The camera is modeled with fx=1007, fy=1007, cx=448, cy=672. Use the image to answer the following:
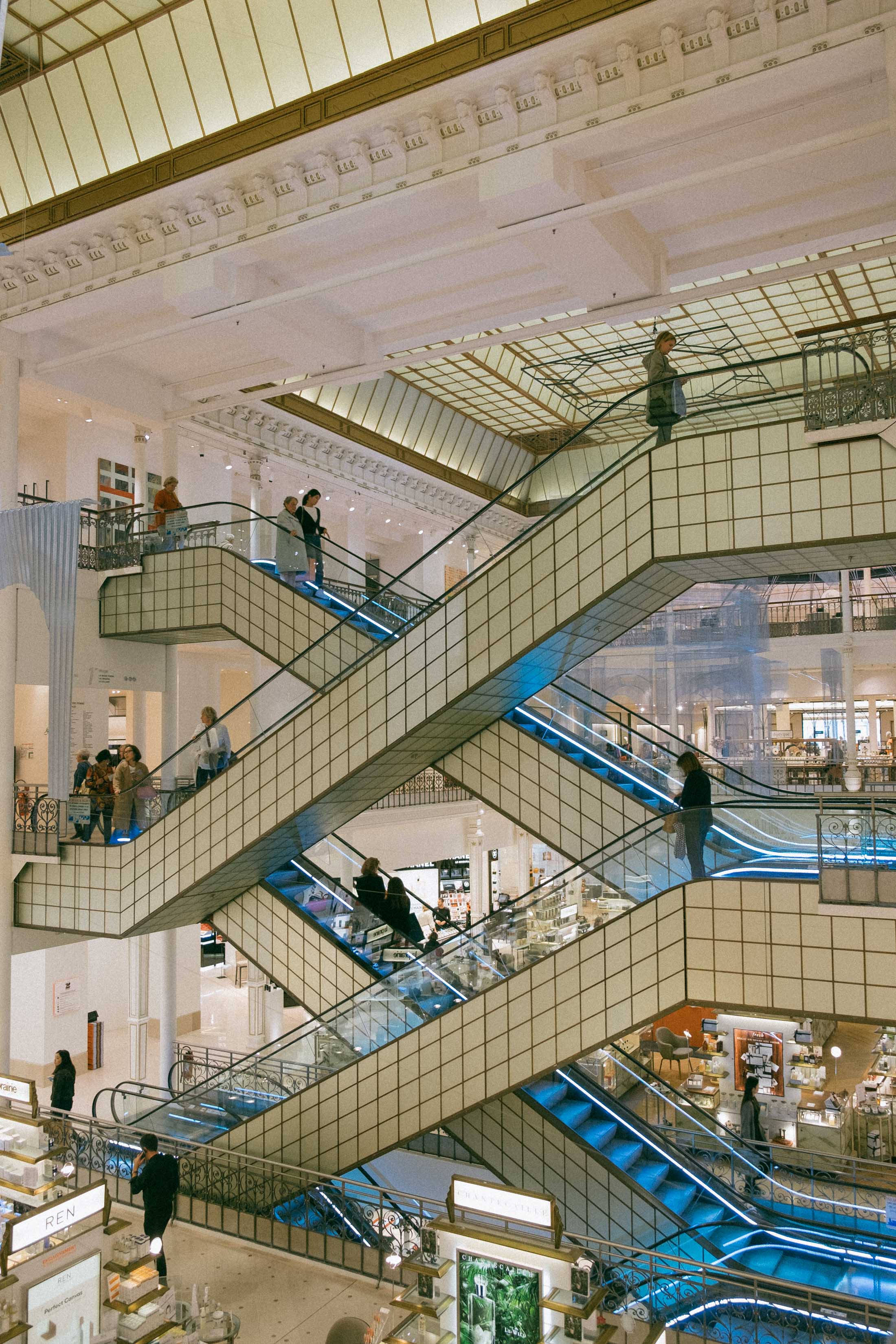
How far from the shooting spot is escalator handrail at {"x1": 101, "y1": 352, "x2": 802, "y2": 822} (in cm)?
820

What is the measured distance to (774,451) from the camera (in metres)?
7.68

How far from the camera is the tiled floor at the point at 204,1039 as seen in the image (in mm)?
17562

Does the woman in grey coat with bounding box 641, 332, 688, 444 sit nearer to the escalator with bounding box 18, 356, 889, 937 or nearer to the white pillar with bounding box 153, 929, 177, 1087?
the escalator with bounding box 18, 356, 889, 937

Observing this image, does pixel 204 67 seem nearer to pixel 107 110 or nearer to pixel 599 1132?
pixel 107 110

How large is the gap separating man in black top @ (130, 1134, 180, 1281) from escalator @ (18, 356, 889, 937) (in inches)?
125

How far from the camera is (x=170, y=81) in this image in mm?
10117

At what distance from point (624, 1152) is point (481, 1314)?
3.91m

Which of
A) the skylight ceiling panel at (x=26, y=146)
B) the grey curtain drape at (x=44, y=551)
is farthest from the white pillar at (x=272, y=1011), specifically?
the skylight ceiling panel at (x=26, y=146)

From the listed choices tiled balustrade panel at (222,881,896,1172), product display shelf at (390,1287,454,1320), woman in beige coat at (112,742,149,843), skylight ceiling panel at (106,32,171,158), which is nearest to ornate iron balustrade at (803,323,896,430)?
tiled balustrade panel at (222,881,896,1172)

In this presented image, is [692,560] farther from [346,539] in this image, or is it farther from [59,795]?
[346,539]

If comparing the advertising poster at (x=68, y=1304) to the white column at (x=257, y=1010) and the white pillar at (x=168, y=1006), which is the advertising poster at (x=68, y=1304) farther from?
the white column at (x=257, y=1010)

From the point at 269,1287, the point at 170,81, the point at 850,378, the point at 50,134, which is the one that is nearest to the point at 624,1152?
the point at 269,1287

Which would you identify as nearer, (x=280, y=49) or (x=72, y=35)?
(x=280, y=49)

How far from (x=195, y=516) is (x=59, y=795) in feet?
14.5
